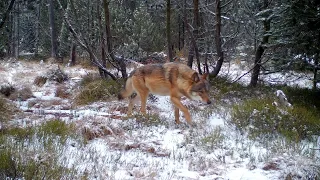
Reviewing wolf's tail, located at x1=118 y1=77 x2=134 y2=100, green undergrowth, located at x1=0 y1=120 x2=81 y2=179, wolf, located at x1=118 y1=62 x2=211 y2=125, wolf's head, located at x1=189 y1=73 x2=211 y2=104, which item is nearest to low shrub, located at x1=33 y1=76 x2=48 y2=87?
wolf's tail, located at x1=118 y1=77 x2=134 y2=100

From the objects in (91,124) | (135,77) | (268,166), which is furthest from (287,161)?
(135,77)

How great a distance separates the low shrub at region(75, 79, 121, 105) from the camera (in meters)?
11.6

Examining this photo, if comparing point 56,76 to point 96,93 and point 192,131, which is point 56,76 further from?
point 192,131

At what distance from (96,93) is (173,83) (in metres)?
4.57

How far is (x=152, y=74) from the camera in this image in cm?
830

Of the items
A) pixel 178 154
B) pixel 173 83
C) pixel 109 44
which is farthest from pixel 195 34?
pixel 178 154

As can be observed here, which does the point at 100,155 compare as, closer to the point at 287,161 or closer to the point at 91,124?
the point at 91,124

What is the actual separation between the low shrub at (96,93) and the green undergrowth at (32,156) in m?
5.79

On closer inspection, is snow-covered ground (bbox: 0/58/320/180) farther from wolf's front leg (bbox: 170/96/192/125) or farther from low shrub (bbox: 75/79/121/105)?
low shrub (bbox: 75/79/121/105)

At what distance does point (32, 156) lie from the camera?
13.9ft

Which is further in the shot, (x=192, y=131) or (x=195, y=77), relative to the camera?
(x=195, y=77)

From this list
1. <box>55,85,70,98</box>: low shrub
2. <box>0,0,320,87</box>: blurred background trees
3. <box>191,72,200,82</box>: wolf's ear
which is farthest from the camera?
<box>55,85,70,98</box>: low shrub

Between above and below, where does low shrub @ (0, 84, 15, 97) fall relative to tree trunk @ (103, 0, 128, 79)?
below

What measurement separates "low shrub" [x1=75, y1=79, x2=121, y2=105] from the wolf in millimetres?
2807
